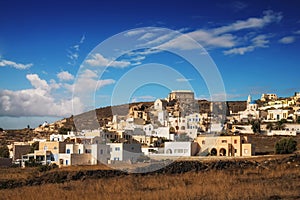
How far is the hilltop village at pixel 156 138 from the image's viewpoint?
33.2m

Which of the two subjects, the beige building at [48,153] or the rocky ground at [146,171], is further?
the beige building at [48,153]

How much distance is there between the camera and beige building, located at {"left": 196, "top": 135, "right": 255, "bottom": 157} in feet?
124

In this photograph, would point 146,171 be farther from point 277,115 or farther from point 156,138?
point 277,115

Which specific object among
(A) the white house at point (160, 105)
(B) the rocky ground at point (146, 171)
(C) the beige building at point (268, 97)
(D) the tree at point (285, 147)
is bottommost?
(B) the rocky ground at point (146, 171)

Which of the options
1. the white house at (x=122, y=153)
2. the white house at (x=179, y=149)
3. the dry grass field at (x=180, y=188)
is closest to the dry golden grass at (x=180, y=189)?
the dry grass field at (x=180, y=188)

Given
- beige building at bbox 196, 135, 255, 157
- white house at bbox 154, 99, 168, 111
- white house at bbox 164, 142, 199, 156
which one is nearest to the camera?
white house at bbox 164, 142, 199, 156

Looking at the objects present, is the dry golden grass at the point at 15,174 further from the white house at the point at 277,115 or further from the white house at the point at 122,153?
the white house at the point at 277,115

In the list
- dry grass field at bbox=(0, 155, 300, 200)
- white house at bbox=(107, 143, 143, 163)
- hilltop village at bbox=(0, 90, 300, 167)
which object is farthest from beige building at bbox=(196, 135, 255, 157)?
dry grass field at bbox=(0, 155, 300, 200)

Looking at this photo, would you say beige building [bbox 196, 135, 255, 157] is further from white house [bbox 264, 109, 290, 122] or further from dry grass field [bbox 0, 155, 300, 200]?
white house [bbox 264, 109, 290, 122]

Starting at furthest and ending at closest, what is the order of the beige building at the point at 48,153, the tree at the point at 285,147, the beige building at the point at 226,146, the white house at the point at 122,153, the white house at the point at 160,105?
the white house at the point at 160,105, the beige building at the point at 226,146, the tree at the point at 285,147, the beige building at the point at 48,153, the white house at the point at 122,153

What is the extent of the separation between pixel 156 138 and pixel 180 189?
31600 mm

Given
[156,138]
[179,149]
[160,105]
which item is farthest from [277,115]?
[179,149]

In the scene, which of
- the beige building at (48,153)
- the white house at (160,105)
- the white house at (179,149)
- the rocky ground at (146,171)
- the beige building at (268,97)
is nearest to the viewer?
the rocky ground at (146,171)

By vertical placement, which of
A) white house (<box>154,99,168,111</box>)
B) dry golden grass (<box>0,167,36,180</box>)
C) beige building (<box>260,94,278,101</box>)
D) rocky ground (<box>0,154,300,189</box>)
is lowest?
dry golden grass (<box>0,167,36,180</box>)
